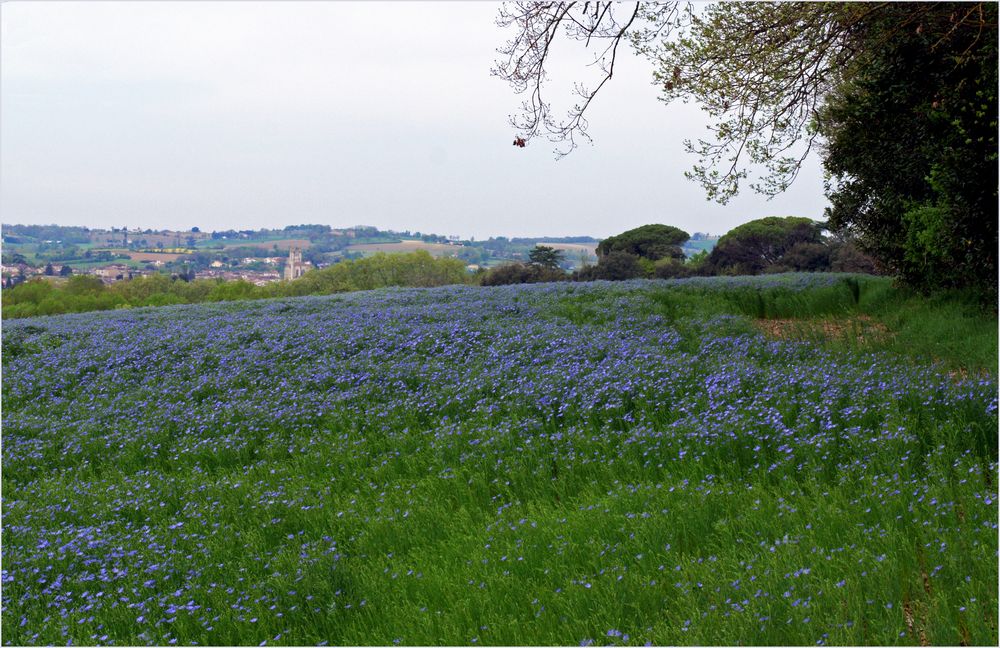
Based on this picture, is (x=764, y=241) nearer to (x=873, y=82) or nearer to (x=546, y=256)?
(x=546, y=256)

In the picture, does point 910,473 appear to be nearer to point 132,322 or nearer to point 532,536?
point 532,536

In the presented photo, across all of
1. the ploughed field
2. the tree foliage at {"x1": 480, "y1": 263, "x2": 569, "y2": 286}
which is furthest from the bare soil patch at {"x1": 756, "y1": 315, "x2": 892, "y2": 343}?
the tree foliage at {"x1": 480, "y1": 263, "x2": 569, "y2": 286}

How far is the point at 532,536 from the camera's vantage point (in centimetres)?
513

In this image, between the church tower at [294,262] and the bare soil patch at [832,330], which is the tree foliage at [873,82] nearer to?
the bare soil patch at [832,330]

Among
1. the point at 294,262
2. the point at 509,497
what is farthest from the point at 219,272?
the point at 509,497

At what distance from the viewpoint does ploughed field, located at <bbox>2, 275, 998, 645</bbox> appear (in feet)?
13.2

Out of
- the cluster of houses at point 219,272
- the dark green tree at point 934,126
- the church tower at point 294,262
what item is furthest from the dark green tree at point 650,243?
the dark green tree at point 934,126

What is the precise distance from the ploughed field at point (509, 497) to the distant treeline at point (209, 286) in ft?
84.5

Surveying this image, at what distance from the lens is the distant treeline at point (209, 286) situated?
39.2 meters

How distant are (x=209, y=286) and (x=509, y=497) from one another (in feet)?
143

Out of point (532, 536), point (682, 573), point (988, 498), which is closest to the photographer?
point (682, 573)

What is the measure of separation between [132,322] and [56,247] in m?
20.1

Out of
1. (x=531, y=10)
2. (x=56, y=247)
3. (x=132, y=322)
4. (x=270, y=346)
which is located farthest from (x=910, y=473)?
(x=56, y=247)

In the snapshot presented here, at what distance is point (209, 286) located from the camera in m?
45.8
